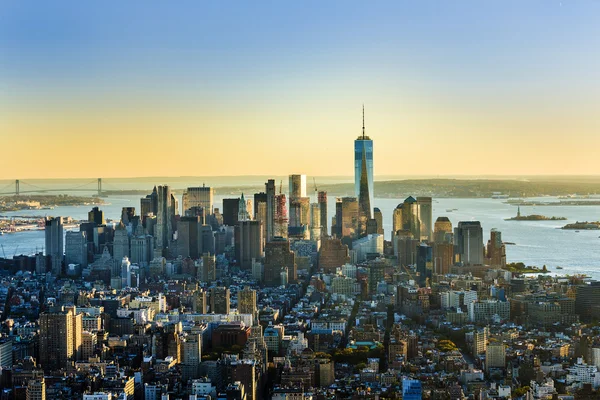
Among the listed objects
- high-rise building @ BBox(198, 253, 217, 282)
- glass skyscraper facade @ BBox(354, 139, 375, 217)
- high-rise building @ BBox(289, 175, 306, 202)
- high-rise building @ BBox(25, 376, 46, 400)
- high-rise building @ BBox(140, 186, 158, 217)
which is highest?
glass skyscraper facade @ BBox(354, 139, 375, 217)

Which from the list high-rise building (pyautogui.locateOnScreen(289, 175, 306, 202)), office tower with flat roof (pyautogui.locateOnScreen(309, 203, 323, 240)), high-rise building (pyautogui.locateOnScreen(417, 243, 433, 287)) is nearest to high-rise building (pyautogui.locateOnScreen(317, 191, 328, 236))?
office tower with flat roof (pyautogui.locateOnScreen(309, 203, 323, 240))

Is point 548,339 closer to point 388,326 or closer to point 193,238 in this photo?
point 388,326

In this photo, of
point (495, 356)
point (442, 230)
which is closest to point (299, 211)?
point (442, 230)

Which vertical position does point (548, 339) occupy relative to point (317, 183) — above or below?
below

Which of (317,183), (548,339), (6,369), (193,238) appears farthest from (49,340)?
(317,183)

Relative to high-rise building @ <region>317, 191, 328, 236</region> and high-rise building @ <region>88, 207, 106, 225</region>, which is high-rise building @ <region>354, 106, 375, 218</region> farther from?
high-rise building @ <region>88, 207, 106, 225</region>

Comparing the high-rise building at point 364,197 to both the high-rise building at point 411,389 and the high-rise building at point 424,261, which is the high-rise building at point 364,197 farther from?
the high-rise building at point 411,389

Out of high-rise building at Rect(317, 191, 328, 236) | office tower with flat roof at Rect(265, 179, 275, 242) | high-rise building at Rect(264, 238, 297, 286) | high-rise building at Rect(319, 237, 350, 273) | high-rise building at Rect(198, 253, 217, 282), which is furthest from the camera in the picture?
high-rise building at Rect(317, 191, 328, 236)
